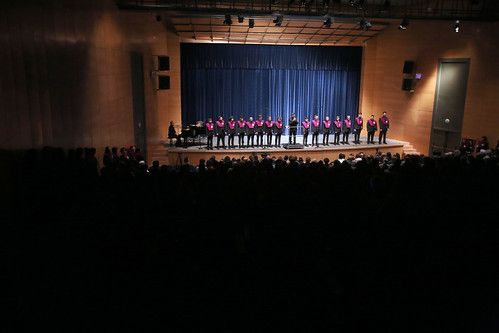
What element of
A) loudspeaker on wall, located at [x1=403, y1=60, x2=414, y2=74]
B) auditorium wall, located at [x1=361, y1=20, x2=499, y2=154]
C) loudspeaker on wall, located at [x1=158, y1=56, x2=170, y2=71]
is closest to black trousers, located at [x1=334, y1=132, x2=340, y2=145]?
auditorium wall, located at [x1=361, y1=20, x2=499, y2=154]

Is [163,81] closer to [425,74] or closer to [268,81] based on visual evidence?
[268,81]

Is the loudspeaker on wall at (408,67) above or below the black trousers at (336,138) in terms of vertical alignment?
above

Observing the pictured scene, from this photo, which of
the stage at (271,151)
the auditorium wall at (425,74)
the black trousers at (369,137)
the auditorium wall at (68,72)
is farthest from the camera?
the black trousers at (369,137)

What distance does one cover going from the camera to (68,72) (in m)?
7.91

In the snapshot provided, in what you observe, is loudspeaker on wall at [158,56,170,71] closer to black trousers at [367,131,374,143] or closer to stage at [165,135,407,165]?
stage at [165,135,407,165]

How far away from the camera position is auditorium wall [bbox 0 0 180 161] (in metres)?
5.95

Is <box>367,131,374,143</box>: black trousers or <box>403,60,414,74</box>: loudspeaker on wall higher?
<box>403,60,414,74</box>: loudspeaker on wall

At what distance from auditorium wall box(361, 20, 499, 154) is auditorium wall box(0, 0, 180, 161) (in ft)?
35.6

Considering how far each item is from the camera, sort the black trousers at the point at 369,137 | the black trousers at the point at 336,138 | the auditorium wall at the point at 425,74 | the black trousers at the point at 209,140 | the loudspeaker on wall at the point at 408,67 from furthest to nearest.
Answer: the loudspeaker on wall at the point at 408,67
the black trousers at the point at 369,137
the black trousers at the point at 336,138
the black trousers at the point at 209,140
the auditorium wall at the point at 425,74

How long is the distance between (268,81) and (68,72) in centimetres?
1276

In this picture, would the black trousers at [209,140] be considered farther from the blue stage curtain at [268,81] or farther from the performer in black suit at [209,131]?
the blue stage curtain at [268,81]

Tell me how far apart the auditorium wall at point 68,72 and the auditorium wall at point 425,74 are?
35.6 ft

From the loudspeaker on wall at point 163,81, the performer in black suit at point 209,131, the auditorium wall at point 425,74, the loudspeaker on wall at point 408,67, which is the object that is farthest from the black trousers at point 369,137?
the loudspeaker on wall at point 163,81

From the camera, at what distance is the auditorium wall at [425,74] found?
44.2ft
